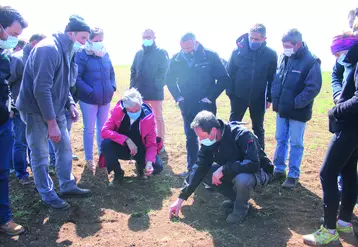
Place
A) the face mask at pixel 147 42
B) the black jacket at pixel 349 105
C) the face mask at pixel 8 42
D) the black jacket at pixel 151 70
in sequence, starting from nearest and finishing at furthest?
the black jacket at pixel 349 105 → the face mask at pixel 8 42 → the face mask at pixel 147 42 → the black jacket at pixel 151 70

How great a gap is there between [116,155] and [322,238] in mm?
3069

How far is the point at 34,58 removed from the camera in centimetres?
402

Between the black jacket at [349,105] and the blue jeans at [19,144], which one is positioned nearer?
the black jacket at [349,105]

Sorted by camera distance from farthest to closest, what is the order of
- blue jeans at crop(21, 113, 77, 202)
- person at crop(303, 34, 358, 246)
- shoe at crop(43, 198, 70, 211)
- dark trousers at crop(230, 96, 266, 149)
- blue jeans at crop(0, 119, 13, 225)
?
dark trousers at crop(230, 96, 266, 149)
shoe at crop(43, 198, 70, 211)
blue jeans at crop(21, 113, 77, 202)
blue jeans at crop(0, 119, 13, 225)
person at crop(303, 34, 358, 246)

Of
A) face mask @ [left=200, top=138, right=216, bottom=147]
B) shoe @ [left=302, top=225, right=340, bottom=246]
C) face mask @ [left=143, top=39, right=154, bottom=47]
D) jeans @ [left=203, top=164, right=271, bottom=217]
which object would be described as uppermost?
face mask @ [left=143, top=39, right=154, bottom=47]

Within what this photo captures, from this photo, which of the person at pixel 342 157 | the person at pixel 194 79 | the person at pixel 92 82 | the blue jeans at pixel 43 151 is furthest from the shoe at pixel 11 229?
the person at pixel 342 157

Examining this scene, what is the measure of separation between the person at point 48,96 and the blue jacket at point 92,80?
1.14m

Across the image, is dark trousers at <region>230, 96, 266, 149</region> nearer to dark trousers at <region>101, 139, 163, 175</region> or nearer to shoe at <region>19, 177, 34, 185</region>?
dark trousers at <region>101, 139, 163, 175</region>

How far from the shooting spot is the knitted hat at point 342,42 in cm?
372

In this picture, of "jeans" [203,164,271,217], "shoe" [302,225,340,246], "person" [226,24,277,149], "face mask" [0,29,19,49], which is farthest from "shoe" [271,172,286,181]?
"face mask" [0,29,19,49]

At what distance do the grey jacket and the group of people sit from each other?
12 mm

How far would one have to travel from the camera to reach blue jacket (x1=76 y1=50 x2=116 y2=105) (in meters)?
5.76

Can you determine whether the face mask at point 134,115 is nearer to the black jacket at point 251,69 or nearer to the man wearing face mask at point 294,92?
the black jacket at point 251,69

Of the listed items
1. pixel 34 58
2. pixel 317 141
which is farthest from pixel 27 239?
pixel 317 141
